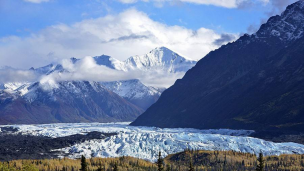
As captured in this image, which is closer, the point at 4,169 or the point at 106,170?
the point at 4,169

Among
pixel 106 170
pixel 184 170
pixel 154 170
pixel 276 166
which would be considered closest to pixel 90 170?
pixel 106 170

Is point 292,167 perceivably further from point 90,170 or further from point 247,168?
point 90,170

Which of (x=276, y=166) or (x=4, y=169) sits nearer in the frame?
(x=4, y=169)

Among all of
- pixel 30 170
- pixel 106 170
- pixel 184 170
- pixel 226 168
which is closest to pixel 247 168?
pixel 226 168

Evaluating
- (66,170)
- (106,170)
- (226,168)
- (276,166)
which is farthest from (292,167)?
(66,170)

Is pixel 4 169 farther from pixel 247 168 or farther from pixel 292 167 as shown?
pixel 292 167

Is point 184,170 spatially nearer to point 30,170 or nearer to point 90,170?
point 90,170

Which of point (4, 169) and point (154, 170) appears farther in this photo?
point (154, 170)
